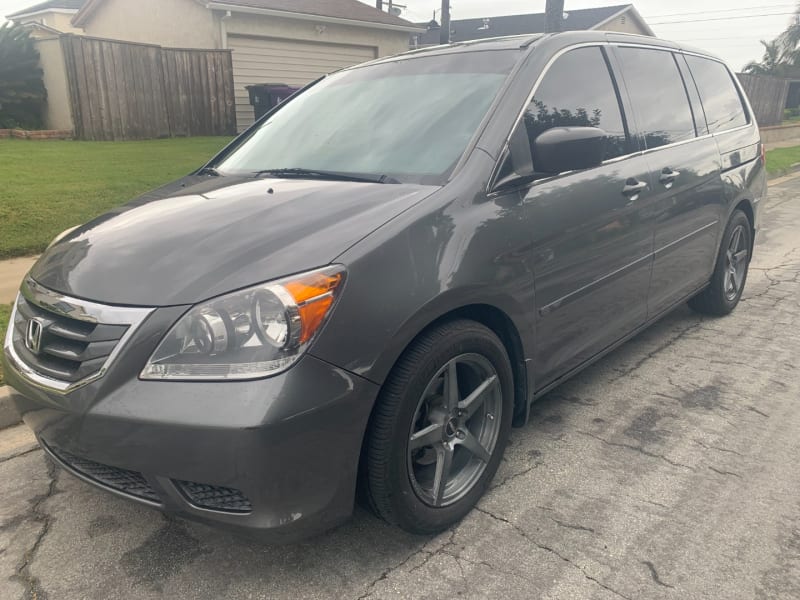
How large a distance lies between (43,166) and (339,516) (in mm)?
8803

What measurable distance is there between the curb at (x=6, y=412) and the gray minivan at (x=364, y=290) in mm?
1127

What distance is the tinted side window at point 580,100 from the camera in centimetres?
305

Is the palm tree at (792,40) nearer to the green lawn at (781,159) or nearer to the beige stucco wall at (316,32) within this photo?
the green lawn at (781,159)

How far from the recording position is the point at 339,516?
2205 mm

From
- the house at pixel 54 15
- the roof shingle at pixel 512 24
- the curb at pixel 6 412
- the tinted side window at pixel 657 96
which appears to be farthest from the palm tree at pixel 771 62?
the curb at pixel 6 412

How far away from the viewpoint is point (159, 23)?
18.5 metres

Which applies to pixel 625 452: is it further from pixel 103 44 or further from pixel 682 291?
pixel 103 44

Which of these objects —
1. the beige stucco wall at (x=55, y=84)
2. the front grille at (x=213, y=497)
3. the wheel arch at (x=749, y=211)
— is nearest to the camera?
Answer: the front grille at (x=213, y=497)

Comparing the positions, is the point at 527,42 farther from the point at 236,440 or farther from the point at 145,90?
the point at 145,90

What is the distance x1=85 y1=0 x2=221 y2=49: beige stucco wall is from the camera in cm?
1680

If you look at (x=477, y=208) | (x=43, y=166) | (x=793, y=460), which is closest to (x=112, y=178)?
(x=43, y=166)

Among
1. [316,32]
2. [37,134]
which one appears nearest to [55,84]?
[37,134]

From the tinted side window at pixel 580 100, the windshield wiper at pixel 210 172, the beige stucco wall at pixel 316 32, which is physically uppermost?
the beige stucco wall at pixel 316 32

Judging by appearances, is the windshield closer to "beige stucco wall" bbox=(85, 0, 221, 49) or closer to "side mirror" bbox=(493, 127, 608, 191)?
"side mirror" bbox=(493, 127, 608, 191)
